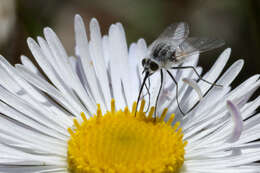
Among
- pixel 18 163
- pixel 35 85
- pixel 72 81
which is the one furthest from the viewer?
pixel 72 81

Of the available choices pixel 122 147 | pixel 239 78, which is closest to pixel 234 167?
pixel 122 147

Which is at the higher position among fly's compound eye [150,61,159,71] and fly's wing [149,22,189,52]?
fly's wing [149,22,189,52]

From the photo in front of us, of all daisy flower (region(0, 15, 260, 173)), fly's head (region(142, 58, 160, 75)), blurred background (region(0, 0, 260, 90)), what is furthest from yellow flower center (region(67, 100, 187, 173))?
blurred background (region(0, 0, 260, 90))

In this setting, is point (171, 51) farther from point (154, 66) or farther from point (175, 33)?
point (175, 33)

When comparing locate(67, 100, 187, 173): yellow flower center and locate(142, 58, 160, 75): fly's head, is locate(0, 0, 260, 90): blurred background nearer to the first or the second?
locate(67, 100, 187, 173): yellow flower center

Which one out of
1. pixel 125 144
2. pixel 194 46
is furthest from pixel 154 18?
pixel 125 144

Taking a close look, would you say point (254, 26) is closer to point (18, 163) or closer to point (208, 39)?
point (208, 39)

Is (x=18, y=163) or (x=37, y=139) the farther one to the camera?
(x=37, y=139)
